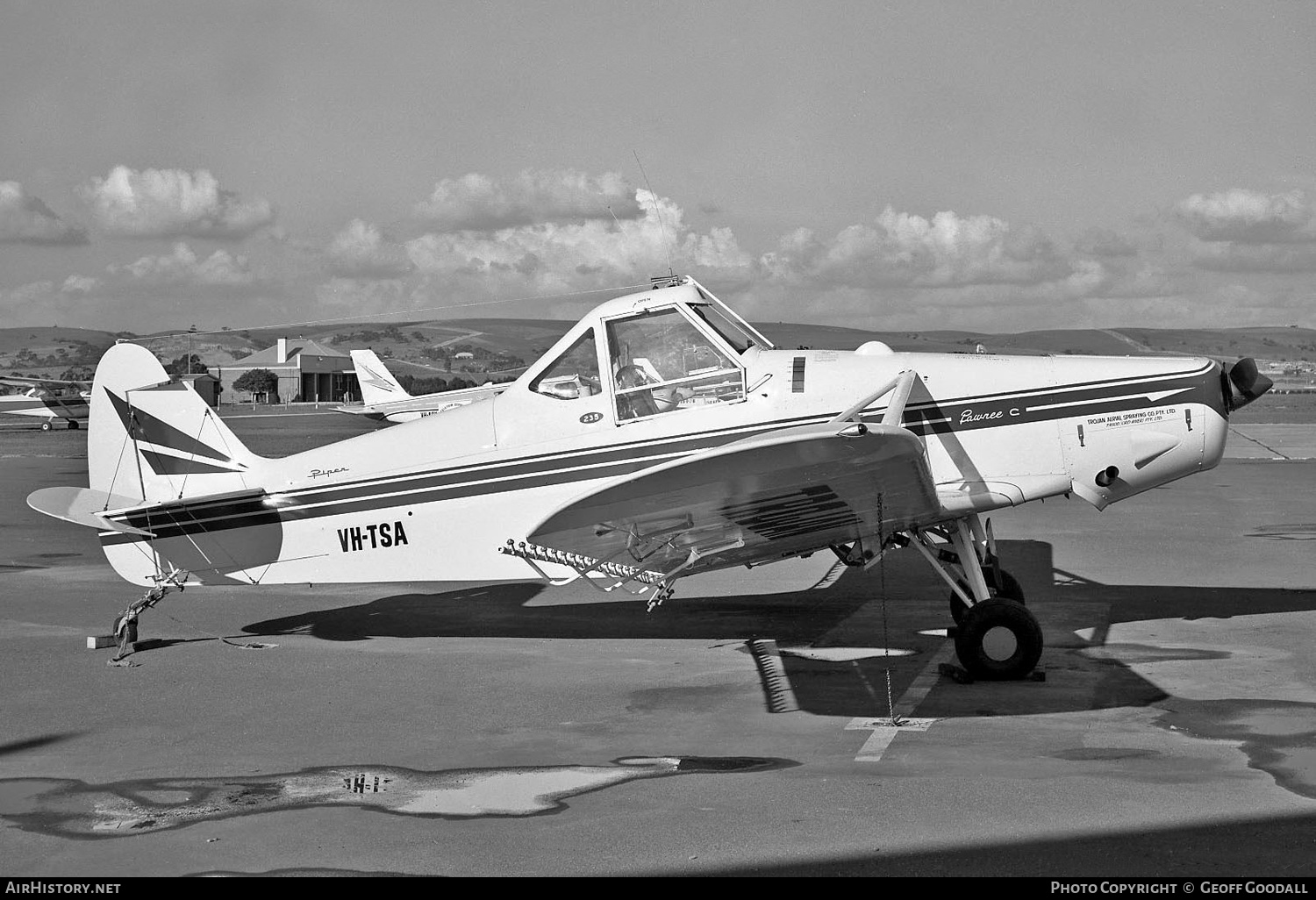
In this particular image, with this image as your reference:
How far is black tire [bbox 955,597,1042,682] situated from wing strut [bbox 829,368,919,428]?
1369 millimetres

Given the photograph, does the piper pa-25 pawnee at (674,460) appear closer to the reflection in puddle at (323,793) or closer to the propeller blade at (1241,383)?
the propeller blade at (1241,383)

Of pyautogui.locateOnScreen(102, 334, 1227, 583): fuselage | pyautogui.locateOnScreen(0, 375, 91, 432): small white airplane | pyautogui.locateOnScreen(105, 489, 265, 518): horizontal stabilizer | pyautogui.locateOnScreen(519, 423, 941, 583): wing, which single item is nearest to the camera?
pyautogui.locateOnScreen(519, 423, 941, 583): wing

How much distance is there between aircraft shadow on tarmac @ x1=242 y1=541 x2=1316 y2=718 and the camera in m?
7.47

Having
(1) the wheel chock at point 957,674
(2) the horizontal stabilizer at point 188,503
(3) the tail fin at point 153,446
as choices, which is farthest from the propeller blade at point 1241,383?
(3) the tail fin at point 153,446

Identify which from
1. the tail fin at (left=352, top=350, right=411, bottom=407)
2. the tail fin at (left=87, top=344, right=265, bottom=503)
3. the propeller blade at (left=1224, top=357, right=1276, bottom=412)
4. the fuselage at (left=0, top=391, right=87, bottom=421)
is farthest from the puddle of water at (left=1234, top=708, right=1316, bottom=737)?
the fuselage at (left=0, top=391, right=87, bottom=421)

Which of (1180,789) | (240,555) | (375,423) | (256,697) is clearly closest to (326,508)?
(240,555)

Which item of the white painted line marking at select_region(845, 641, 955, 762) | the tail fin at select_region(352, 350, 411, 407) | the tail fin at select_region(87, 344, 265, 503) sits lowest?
the white painted line marking at select_region(845, 641, 955, 762)

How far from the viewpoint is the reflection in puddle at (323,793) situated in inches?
212

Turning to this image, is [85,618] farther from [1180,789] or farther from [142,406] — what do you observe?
[1180,789]

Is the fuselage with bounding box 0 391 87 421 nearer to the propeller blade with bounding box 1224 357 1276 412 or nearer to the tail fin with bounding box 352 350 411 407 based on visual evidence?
the tail fin with bounding box 352 350 411 407

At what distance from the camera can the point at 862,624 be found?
32.7 feet

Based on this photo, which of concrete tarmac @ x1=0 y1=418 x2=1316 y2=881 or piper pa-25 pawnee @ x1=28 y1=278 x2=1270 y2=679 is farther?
piper pa-25 pawnee @ x1=28 y1=278 x2=1270 y2=679

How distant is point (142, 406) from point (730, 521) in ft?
16.2

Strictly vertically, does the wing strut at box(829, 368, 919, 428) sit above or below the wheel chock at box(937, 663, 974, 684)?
above
